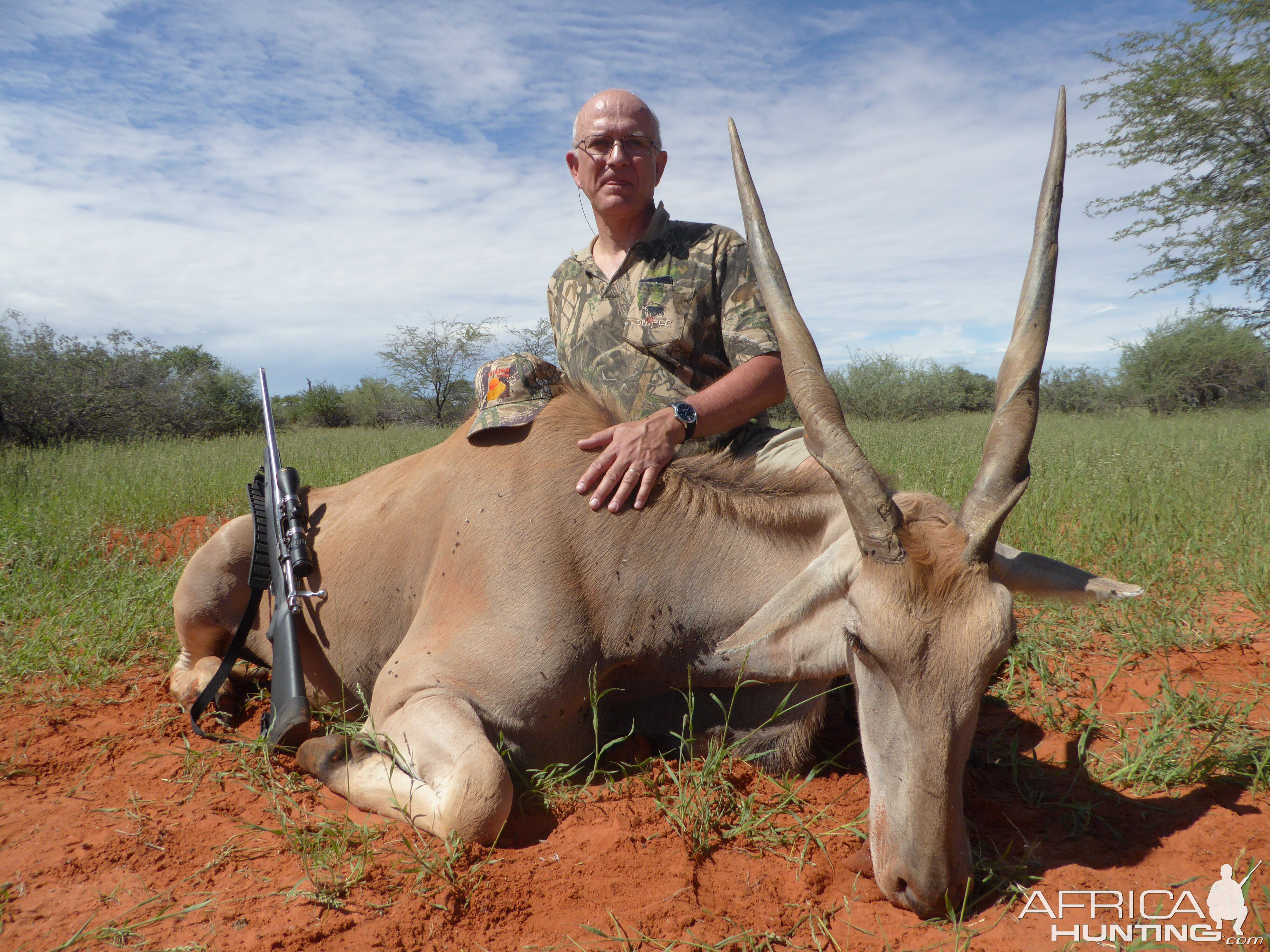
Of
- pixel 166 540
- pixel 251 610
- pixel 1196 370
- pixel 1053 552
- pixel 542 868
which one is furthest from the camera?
pixel 1196 370

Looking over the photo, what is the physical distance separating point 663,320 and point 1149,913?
2950 millimetres

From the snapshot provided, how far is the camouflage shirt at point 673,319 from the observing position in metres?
3.86

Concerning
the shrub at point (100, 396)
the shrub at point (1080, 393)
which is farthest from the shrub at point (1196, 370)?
the shrub at point (100, 396)

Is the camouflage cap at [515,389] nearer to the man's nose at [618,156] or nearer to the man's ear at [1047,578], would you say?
the man's nose at [618,156]

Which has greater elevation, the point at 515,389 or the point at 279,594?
the point at 515,389

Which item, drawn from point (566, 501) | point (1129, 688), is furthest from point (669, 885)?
point (1129, 688)

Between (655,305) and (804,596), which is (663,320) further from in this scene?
A: (804,596)

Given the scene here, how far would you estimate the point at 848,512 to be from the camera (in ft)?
7.21

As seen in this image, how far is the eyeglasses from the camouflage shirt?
343mm

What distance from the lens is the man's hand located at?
2838 mm

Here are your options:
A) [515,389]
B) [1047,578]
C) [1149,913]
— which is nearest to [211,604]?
[515,389]

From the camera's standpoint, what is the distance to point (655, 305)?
3.94m

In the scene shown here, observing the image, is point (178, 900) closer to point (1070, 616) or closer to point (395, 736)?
point (395, 736)

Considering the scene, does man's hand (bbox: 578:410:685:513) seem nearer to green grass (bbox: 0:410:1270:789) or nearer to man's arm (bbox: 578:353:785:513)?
man's arm (bbox: 578:353:785:513)
